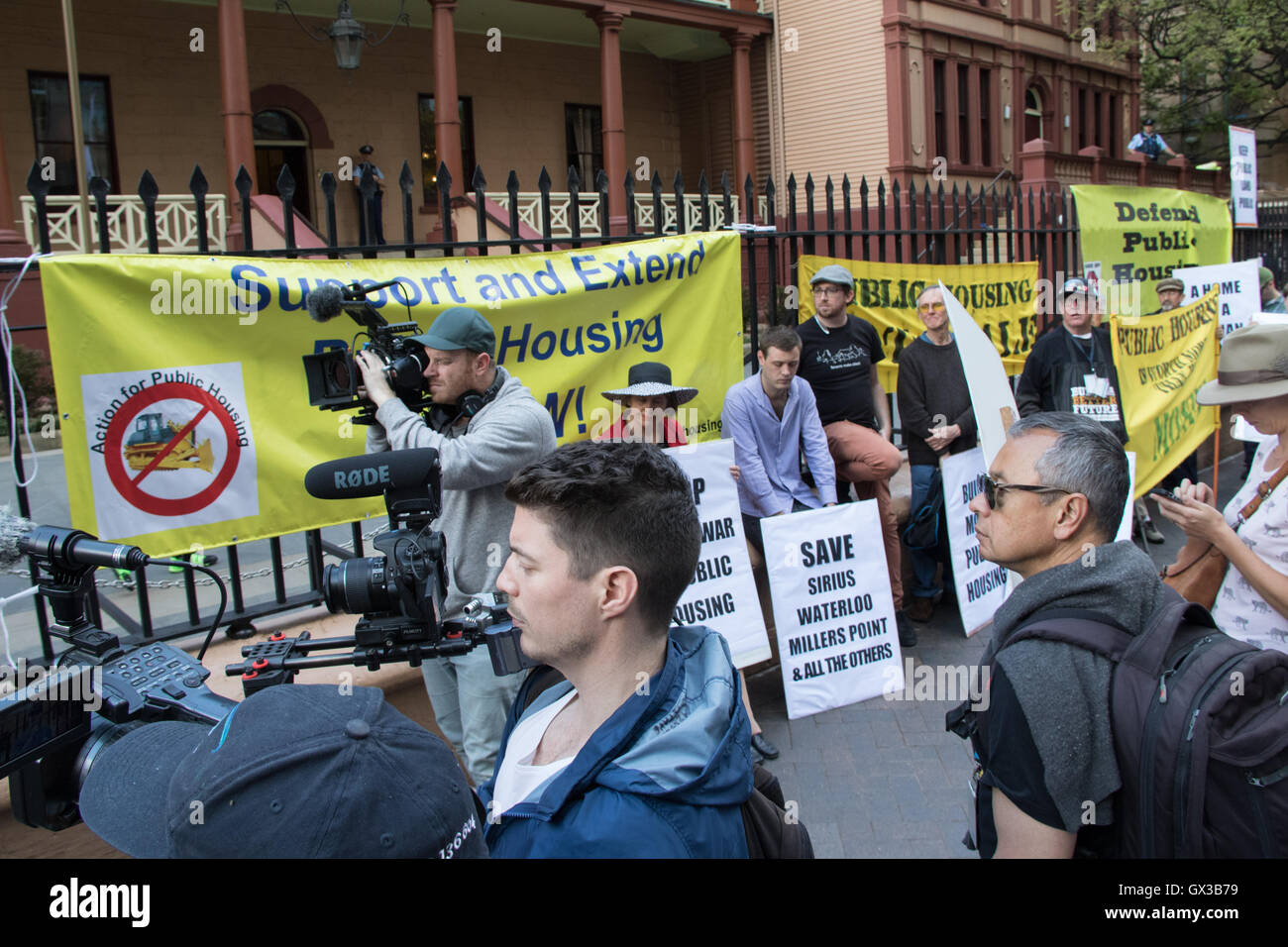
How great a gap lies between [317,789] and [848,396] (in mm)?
5154

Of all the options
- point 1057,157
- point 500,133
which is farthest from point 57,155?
point 1057,157

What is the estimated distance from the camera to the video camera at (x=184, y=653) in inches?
82.4

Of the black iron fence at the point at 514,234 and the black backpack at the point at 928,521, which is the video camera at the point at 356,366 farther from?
the black backpack at the point at 928,521

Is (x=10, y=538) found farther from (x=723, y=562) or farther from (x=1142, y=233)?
(x=1142, y=233)

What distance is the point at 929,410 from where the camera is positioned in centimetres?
633

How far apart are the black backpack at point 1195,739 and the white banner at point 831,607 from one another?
129 inches

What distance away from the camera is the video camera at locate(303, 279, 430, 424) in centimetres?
327

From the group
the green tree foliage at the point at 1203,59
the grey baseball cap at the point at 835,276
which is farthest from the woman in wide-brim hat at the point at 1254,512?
the green tree foliage at the point at 1203,59

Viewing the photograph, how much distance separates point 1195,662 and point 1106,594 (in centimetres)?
21

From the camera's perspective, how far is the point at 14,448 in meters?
3.52

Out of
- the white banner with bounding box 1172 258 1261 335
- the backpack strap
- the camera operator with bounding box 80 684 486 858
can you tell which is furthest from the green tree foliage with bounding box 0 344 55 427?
the white banner with bounding box 1172 258 1261 335

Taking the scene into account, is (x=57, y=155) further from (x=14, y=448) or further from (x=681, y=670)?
(x=681, y=670)
